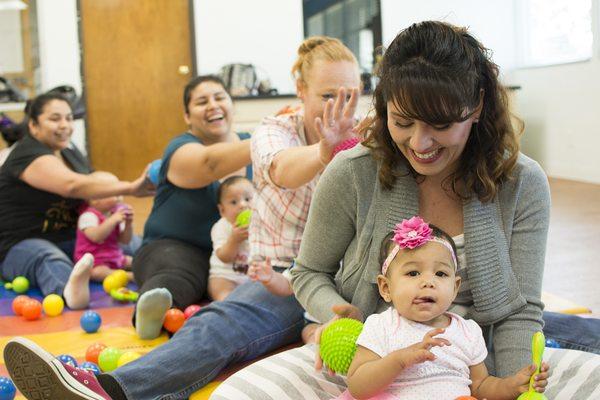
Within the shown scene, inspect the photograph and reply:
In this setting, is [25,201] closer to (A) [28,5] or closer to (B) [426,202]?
(B) [426,202]

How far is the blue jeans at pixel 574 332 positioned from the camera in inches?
79.0

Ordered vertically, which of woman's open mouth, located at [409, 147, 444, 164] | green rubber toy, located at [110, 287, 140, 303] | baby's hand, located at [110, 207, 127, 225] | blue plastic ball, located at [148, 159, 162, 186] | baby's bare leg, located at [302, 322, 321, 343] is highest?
woman's open mouth, located at [409, 147, 444, 164]

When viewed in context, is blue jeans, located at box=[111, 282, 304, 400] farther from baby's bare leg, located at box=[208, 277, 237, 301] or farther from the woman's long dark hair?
the woman's long dark hair

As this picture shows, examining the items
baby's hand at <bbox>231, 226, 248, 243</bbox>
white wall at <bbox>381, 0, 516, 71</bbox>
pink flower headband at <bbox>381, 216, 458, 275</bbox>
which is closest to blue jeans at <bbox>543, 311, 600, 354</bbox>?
pink flower headband at <bbox>381, 216, 458, 275</bbox>

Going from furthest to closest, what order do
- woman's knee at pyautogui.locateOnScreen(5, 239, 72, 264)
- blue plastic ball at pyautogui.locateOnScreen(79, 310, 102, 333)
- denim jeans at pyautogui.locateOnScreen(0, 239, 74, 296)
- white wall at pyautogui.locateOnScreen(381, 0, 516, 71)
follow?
white wall at pyautogui.locateOnScreen(381, 0, 516, 71), woman's knee at pyautogui.locateOnScreen(5, 239, 72, 264), denim jeans at pyautogui.locateOnScreen(0, 239, 74, 296), blue plastic ball at pyautogui.locateOnScreen(79, 310, 102, 333)

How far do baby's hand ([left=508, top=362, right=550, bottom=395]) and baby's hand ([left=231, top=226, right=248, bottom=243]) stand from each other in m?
1.34

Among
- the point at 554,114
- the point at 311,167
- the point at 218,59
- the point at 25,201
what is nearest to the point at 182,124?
the point at 218,59

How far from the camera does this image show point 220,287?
8.98 feet

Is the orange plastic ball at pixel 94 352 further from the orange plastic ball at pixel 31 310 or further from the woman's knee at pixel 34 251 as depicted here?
the woman's knee at pixel 34 251

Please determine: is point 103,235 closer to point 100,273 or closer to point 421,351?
point 100,273

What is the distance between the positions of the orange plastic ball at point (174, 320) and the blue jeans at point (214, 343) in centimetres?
36

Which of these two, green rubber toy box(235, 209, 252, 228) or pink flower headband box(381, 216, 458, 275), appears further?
green rubber toy box(235, 209, 252, 228)

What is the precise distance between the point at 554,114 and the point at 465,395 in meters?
6.25

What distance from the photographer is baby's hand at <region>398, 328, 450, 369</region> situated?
4.12 ft
